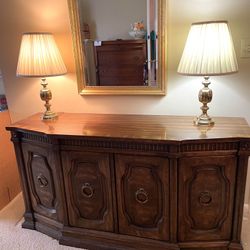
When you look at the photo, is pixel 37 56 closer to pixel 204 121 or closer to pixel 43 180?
pixel 43 180

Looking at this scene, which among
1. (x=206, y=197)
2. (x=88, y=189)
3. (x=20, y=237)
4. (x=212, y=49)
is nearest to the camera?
(x=212, y=49)

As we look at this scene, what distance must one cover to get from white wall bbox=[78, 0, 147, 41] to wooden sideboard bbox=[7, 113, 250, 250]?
59 cm

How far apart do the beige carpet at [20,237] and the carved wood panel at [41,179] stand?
7.1 inches

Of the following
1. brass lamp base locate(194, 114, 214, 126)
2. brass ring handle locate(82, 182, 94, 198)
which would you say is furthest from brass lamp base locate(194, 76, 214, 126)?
brass ring handle locate(82, 182, 94, 198)

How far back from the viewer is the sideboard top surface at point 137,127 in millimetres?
1403

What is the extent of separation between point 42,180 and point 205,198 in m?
1.08

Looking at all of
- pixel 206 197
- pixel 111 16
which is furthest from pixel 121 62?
pixel 206 197

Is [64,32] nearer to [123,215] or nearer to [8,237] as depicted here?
[123,215]

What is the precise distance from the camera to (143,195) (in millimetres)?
1525

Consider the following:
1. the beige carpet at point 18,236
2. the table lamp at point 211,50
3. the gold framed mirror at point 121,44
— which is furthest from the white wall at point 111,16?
the beige carpet at point 18,236

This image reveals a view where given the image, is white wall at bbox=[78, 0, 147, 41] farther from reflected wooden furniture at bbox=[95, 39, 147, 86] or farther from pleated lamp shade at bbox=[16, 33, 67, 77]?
pleated lamp shade at bbox=[16, 33, 67, 77]

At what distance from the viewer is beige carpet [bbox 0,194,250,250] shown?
68.7 inches

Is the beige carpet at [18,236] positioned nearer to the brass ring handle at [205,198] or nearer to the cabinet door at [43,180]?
the cabinet door at [43,180]

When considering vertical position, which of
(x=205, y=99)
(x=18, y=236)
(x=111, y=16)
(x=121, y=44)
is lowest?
(x=18, y=236)
